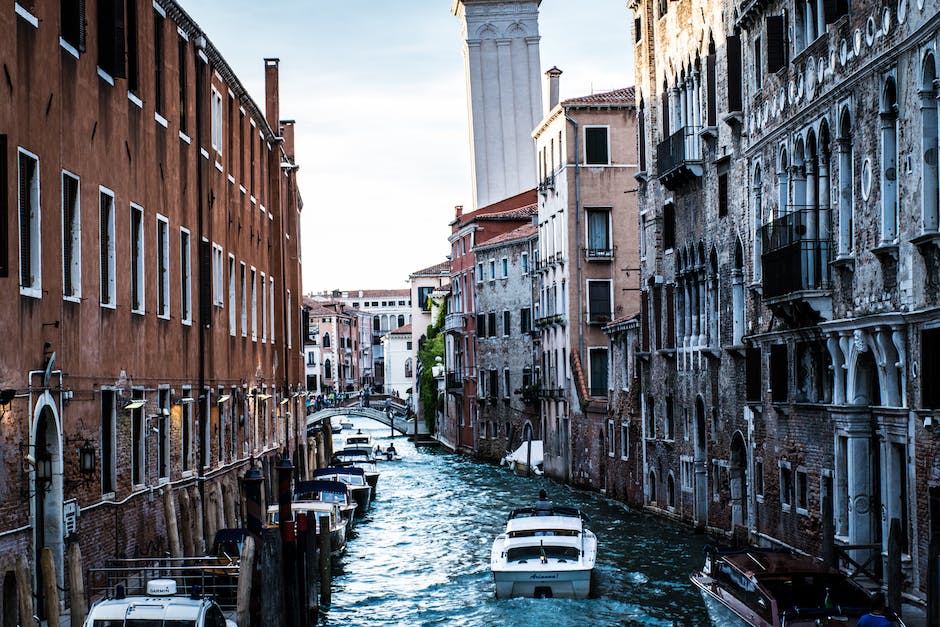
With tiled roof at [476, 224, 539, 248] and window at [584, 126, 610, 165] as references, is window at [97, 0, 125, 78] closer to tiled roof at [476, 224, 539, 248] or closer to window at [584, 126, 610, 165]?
window at [584, 126, 610, 165]

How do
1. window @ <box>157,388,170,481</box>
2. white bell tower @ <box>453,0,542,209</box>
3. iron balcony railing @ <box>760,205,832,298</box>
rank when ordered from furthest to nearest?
white bell tower @ <box>453,0,542,209</box> → window @ <box>157,388,170,481</box> → iron balcony railing @ <box>760,205,832,298</box>

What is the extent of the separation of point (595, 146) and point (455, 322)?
2239 cm

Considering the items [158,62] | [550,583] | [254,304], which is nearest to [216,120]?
[158,62]

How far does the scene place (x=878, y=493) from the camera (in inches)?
768

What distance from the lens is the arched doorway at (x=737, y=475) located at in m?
27.2

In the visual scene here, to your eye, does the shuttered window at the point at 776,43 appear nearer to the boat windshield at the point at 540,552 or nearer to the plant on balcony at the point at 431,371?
the boat windshield at the point at 540,552

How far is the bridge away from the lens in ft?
235

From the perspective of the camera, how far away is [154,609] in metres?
14.0

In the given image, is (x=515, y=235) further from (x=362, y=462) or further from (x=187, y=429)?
(x=187, y=429)

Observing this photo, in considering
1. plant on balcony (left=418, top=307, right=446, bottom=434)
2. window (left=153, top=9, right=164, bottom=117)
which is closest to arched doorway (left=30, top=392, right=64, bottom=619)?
window (left=153, top=9, right=164, bottom=117)

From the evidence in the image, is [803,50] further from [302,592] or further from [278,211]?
[278,211]

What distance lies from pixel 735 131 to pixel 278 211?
14.7m

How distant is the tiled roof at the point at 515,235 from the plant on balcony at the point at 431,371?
53.6 ft

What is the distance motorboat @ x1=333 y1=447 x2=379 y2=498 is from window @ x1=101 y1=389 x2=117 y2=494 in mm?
24904
